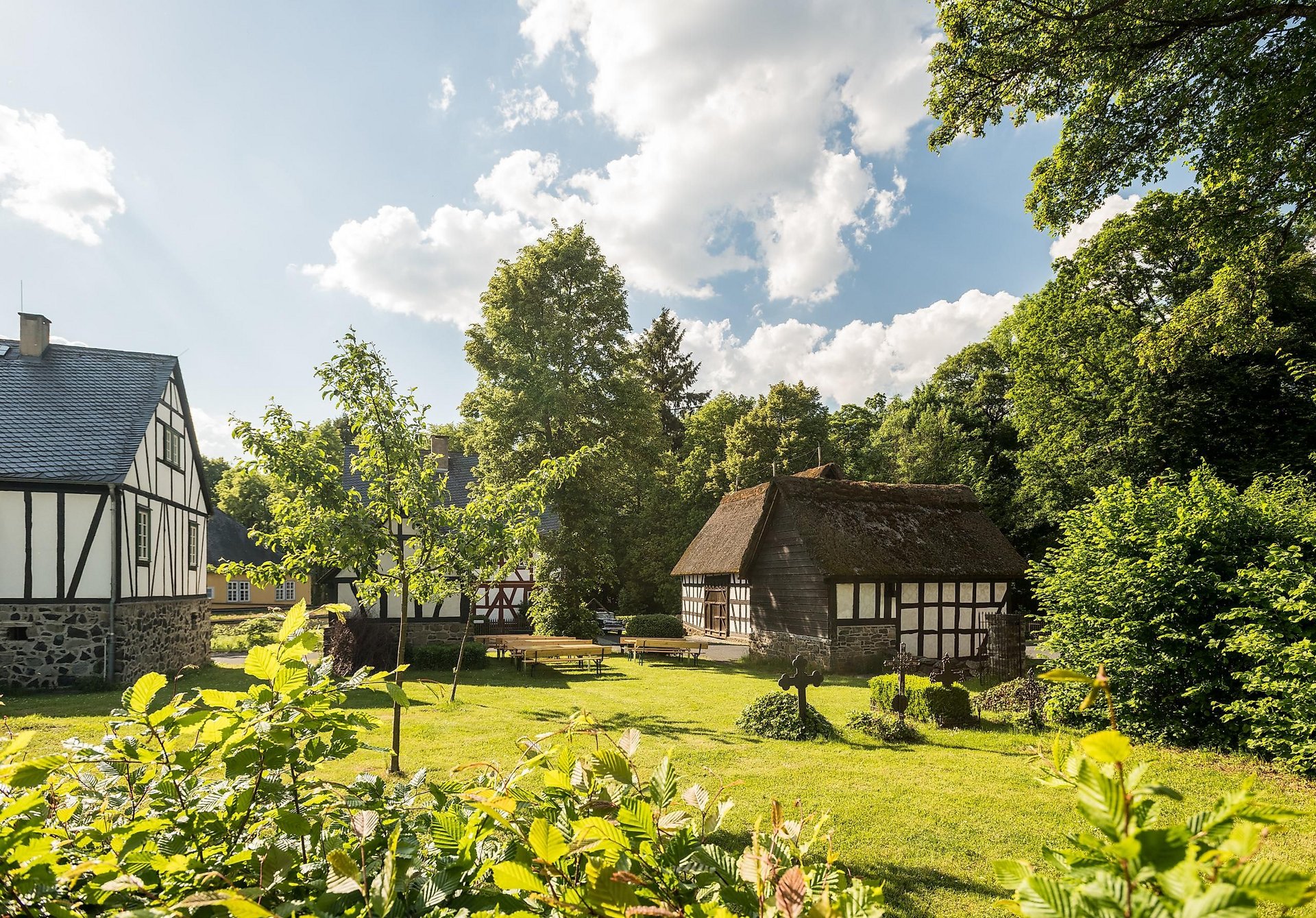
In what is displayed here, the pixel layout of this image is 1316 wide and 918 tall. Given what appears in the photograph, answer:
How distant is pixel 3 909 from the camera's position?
1206 millimetres

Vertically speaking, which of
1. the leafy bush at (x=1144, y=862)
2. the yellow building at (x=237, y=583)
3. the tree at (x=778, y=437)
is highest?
the tree at (x=778, y=437)

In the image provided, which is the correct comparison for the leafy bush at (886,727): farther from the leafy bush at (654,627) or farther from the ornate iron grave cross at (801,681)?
the leafy bush at (654,627)

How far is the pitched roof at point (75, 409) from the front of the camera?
47.5ft

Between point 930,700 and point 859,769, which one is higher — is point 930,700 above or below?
above

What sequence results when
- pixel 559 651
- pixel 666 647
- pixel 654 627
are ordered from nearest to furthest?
pixel 559 651, pixel 666 647, pixel 654 627

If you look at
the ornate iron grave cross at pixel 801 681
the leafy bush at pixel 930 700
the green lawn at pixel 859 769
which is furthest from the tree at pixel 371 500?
the leafy bush at pixel 930 700

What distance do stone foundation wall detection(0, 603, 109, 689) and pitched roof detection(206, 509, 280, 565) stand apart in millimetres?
26916

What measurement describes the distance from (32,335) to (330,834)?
20.6 meters

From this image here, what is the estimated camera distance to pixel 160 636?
16.4m

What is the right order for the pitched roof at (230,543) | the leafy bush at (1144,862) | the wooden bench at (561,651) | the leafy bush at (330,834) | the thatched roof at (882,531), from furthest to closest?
the pitched roof at (230,543)
the thatched roof at (882,531)
the wooden bench at (561,651)
the leafy bush at (330,834)
the leafy bush at (1144,862)

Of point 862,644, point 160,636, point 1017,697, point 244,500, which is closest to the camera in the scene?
point 1017,697

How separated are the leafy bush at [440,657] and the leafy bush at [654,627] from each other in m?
9.06

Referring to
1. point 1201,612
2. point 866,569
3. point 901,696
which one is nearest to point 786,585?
point 866,569

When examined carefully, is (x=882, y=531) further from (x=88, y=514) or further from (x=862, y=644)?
(x=88, y=514)
